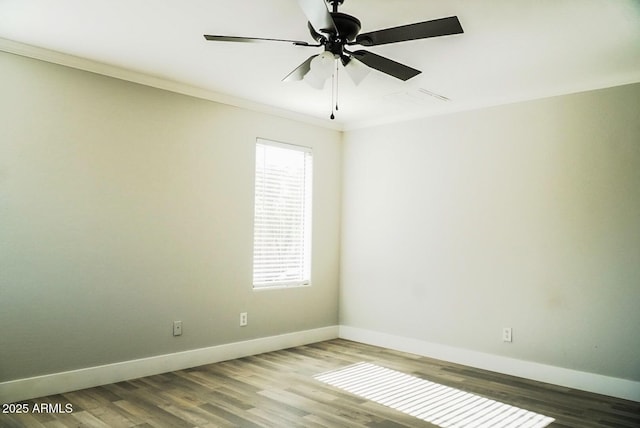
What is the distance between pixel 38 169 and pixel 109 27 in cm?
118

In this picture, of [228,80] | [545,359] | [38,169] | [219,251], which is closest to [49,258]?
[38,169]

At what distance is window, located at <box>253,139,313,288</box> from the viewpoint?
15.6 feet

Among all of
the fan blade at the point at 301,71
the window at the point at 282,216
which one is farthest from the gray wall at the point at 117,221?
→ the fan blade at the point at 301,71

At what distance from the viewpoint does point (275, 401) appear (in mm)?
3256

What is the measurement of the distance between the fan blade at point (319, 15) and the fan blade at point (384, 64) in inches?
13.4

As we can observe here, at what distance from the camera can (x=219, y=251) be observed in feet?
14.4

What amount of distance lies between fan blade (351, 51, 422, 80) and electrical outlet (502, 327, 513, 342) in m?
2.59

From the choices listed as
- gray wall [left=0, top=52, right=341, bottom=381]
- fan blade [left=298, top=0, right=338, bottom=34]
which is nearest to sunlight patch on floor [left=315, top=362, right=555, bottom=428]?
gray wall [left=0, top=52, right=341, bottom=381]

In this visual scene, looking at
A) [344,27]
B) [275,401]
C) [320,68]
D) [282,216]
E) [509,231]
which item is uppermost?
[344,27]

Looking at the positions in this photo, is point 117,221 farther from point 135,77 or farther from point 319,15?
point 319,15

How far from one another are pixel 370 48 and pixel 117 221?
2.43m

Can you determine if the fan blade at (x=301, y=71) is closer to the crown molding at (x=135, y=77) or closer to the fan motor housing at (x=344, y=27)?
the fan motor housing at (x=344, y=27)

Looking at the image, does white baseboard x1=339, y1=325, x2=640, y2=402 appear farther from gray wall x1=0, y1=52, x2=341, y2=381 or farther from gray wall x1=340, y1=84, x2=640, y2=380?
gray wall x1=0, y1=52, x2=341, y2=381

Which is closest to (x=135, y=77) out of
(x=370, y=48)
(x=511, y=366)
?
(x=370, y=48)
